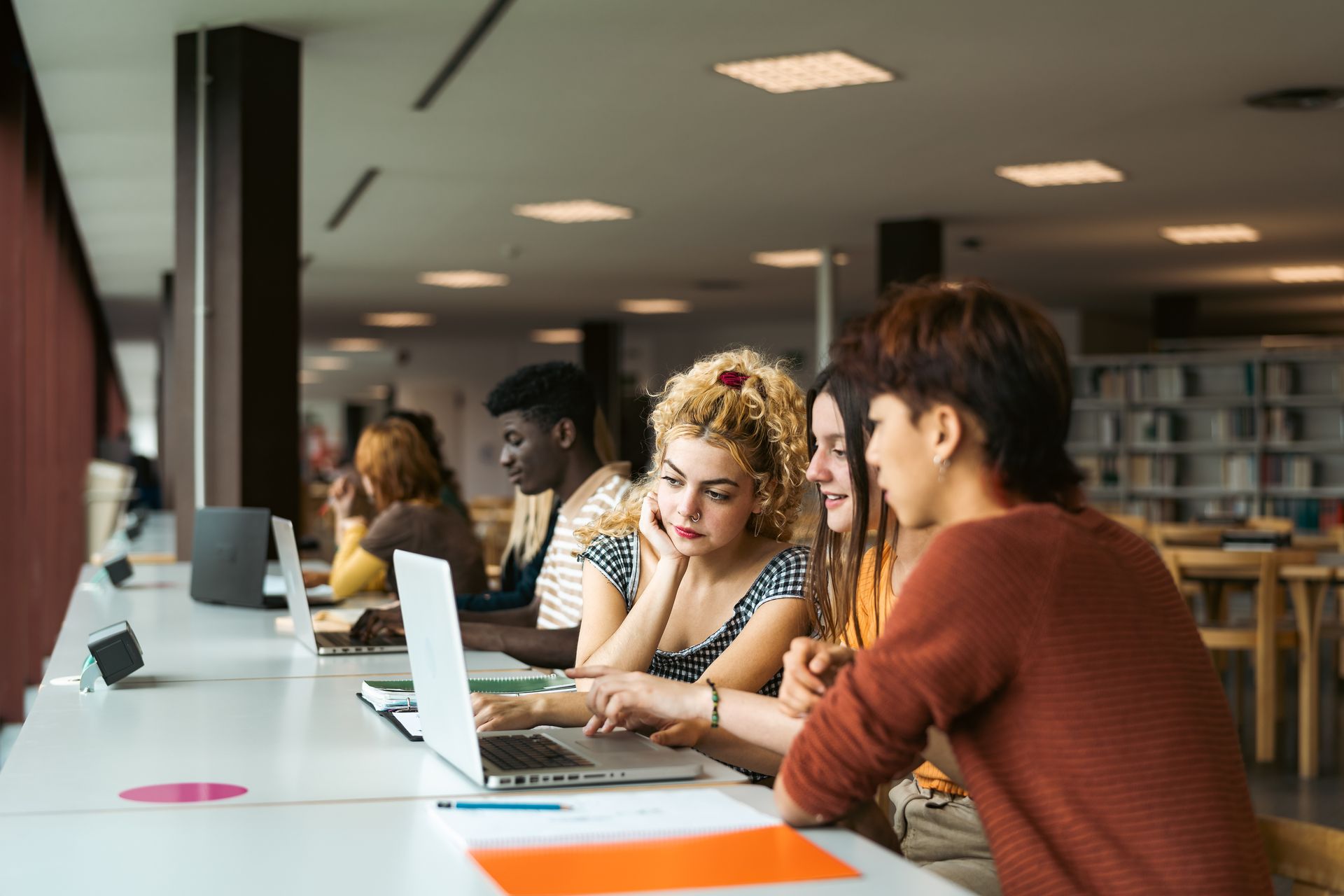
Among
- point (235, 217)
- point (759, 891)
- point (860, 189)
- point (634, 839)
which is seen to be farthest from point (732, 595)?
point (860, 189)

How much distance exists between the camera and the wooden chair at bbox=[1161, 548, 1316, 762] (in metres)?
5.33

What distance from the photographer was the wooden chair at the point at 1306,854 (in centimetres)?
142

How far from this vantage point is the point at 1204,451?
12.0 meters

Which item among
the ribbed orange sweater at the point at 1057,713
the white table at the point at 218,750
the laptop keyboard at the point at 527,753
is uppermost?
the ribbed orange sweater at the point at 1057,713

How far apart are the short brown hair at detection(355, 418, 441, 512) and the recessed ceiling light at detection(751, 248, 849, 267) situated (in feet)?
21.8

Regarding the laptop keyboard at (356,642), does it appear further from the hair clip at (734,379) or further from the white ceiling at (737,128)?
the white ceiling at (737,128)

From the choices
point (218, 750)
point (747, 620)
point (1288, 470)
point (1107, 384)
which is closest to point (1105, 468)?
point (1107, 384)

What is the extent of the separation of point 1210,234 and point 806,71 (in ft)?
17.0

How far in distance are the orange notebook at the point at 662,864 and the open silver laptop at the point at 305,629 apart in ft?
4.94

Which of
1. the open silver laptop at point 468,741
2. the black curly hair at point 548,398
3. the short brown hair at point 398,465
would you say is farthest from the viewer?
the short brown hair at point 398,465

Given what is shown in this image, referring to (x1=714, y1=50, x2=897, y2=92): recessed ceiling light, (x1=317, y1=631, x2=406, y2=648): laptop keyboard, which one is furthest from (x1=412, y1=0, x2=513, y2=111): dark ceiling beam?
(x1=317, y1=631, x2=406, y2=648): laptop keyboard

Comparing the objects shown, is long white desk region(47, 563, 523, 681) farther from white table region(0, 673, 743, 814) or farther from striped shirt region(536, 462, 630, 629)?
striped shirt region(536, 462, 630, 629)

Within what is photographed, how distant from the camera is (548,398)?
3350mm

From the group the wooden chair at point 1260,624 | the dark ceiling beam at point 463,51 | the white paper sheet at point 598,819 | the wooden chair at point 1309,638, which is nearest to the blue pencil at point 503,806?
the white paper sheet at point 598,819
